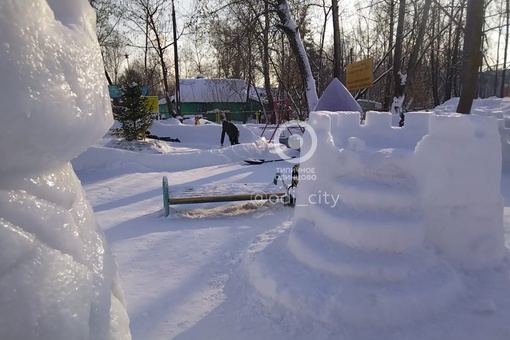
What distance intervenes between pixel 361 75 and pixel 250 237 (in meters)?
7.16

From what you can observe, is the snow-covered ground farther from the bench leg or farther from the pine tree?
the pine tree

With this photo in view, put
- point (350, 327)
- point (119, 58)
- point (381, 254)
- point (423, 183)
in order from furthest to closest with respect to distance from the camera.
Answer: point (119, 58), point (423, 183), point (381, 254), point (350, 327)

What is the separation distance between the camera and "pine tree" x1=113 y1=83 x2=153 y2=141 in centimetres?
1209

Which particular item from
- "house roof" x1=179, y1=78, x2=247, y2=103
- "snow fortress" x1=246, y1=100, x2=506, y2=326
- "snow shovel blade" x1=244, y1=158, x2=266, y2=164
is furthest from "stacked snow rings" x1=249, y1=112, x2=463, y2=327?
"house roof" x1=179, y1=78, x2=247, y2=103

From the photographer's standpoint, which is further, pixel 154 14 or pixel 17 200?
pixel 154 14

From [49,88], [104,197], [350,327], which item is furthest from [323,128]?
[104,197]

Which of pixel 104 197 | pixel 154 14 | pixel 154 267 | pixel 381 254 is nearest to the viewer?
pixel 381 254

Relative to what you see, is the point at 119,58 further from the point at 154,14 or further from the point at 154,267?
the point at 154,267

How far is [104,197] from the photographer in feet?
22.0

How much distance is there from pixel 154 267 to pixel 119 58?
110 feet

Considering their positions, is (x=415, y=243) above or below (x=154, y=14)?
below

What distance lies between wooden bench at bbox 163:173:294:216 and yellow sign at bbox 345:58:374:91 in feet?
14.8

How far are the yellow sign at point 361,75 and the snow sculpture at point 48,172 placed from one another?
9413 millimetres
